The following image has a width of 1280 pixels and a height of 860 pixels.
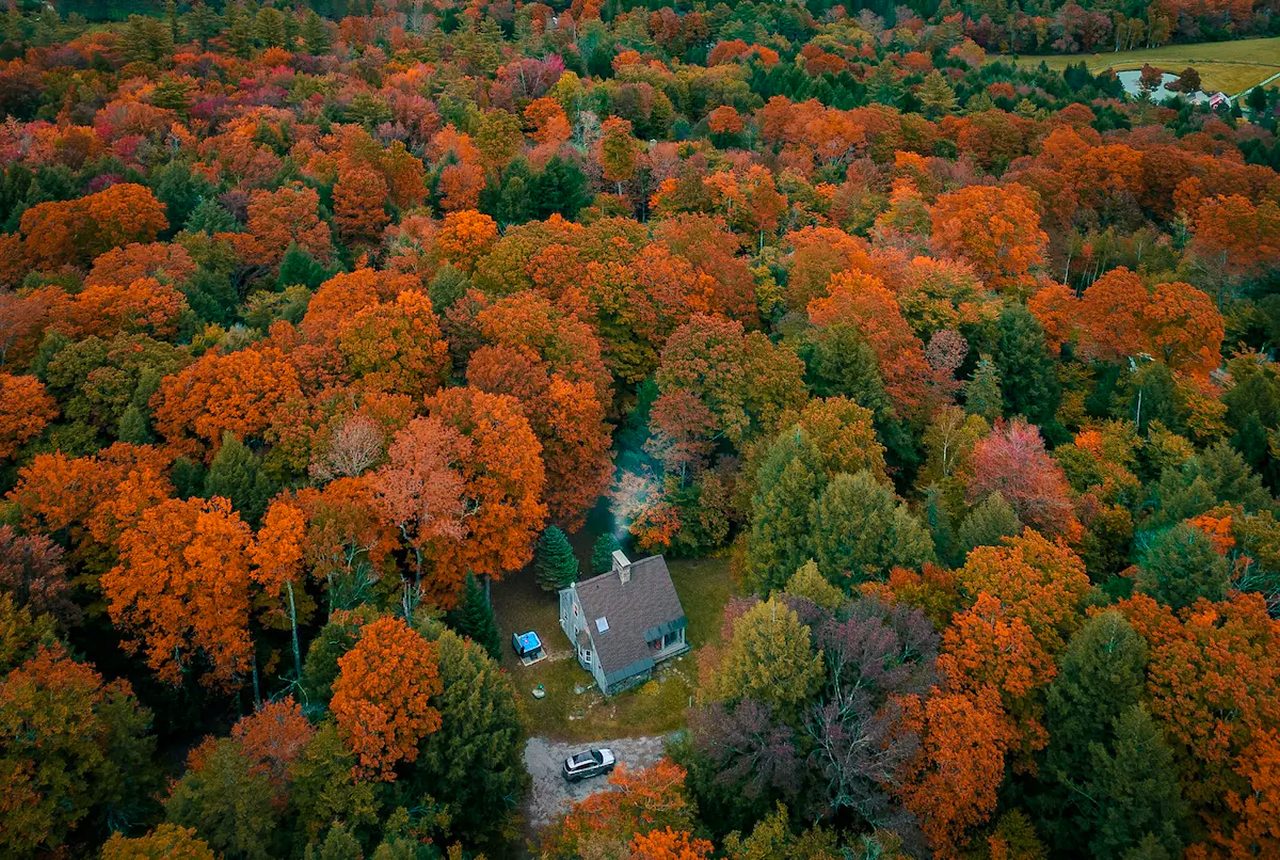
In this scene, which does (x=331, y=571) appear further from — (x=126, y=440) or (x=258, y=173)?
(x=258, y=173)

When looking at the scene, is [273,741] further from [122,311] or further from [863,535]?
[122,311]

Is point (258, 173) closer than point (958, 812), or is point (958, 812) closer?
point (958, 812)

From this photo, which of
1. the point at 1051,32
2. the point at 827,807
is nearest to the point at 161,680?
the point at 827,807

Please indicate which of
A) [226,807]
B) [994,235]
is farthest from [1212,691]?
[994,235]

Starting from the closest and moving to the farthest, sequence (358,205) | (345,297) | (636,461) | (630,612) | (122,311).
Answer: (630,612) → (122,311) → (345,297) → (636,461) → (358,205)

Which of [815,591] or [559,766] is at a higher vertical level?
[815,591]

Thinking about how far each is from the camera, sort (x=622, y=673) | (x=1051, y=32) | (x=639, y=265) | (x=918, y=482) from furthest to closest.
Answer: (x=1051, y=32)
(x=639, y=265)
(x=918, y=482)
(x=622, y=673)

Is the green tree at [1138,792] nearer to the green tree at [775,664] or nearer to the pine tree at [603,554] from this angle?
the green tree at [775,664]
